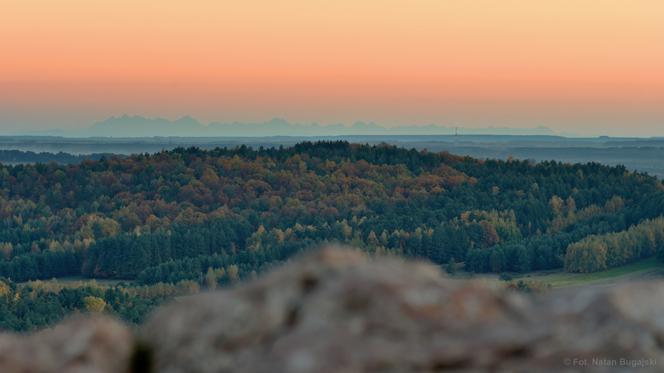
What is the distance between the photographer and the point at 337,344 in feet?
22.8

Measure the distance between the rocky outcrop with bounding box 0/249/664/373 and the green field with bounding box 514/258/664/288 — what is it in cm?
10735

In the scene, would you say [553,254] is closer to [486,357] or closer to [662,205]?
[662,205]

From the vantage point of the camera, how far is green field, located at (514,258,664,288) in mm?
117069

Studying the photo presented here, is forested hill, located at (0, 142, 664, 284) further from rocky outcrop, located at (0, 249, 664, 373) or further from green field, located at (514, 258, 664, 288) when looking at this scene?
rocky outcrop, located at (0, 249, 664, 373)

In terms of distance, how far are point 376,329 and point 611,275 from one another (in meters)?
117

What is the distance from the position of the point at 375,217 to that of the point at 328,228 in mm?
12121

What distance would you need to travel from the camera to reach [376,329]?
278 inches

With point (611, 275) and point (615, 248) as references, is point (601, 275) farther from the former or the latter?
point (615, 248)

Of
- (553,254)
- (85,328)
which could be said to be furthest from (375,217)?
(85,328)

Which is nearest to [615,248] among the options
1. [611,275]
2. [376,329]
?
[611,275]

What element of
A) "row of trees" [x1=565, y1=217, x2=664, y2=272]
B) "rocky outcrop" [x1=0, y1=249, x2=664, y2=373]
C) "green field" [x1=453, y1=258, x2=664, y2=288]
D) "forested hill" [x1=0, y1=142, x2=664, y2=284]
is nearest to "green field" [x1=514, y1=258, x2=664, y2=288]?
"green field" [x1=453, y1=258, x2=664, y2=288]

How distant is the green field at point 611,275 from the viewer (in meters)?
117

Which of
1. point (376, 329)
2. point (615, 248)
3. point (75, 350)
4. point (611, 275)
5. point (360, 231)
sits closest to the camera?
point (376, 329)

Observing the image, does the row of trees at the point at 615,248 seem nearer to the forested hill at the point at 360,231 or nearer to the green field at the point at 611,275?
the forested hill at the point at 360,231
